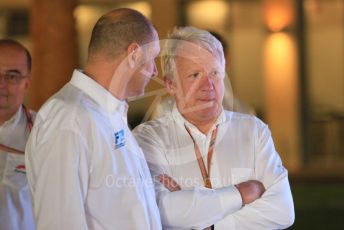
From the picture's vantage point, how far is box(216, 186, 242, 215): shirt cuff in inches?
119

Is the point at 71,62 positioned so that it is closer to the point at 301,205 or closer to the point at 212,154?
the point at 212,154

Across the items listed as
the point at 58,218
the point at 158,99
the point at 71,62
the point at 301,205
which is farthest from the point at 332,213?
the point at 58,218

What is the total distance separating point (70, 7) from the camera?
4914 mm

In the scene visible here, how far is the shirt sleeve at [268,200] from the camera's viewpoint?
304 cm

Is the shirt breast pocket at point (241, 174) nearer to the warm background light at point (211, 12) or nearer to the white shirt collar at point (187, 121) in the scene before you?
the white shirt collar at point (187, 121)

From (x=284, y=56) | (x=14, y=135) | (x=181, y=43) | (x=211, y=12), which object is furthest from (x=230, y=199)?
(x=211, y=12)

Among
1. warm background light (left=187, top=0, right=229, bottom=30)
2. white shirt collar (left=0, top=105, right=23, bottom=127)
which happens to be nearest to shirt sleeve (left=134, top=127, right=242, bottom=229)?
white shirt collar (left=0, top=105, right=23, bottom=127)

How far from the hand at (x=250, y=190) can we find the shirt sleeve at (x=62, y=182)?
76 centimetres

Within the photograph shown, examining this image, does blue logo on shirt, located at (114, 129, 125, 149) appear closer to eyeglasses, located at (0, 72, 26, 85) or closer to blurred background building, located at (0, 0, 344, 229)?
eyeglasses, located at (0, 72, 26, 85)

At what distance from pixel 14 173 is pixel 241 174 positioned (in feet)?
3.82

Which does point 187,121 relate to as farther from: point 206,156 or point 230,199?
point 230,199

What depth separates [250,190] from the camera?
306 centimetres

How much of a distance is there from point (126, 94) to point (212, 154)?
1.62 feet

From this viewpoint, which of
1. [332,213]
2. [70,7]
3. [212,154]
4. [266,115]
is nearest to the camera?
[212,154]
